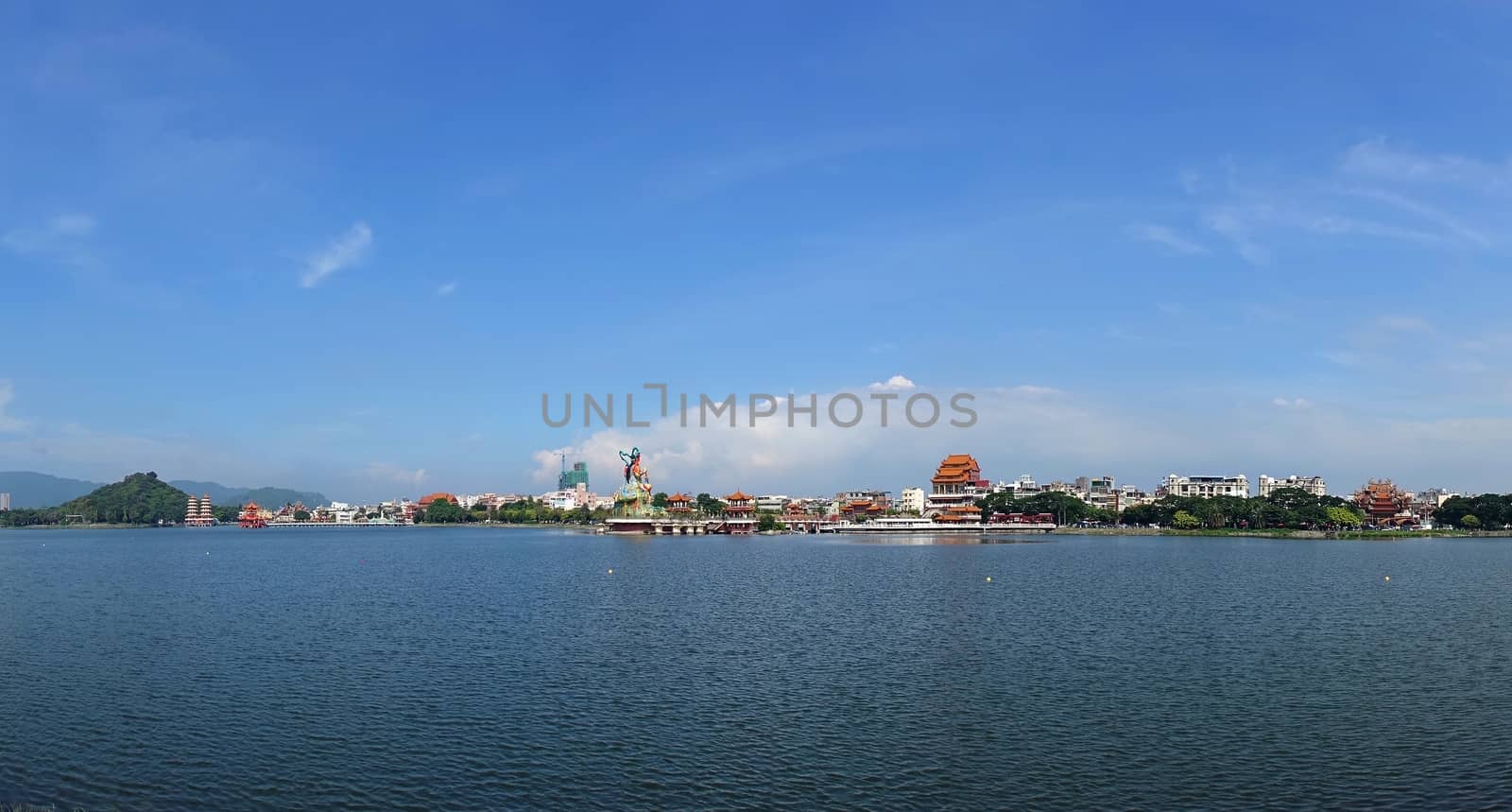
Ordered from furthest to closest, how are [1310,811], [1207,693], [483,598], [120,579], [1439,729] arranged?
[120,579] < [483,598] < [1207,693] < [1439,729] < [1310,811]

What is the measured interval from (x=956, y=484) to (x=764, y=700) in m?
161

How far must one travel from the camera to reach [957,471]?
181 metres

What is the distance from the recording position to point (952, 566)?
72000 mm

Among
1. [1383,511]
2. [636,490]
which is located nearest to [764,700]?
[636,490]

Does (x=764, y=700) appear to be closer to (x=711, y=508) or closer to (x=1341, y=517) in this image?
(x=1341, y=517)

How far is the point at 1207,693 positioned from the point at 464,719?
19014 millimetres

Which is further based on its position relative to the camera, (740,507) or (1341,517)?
(740,507)

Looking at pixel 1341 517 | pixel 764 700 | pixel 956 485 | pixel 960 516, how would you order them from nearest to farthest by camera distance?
pixel 764 700, pixel 1341 517, pixel 960 516, pixel 956 485

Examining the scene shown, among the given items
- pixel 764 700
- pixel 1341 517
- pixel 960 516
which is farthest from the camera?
pixel 960 516

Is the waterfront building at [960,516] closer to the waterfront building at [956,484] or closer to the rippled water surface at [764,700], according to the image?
the waterfront building at [956,484]

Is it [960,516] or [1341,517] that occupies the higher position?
[960,516]

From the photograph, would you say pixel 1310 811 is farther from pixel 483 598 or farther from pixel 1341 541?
pixel 1341 541

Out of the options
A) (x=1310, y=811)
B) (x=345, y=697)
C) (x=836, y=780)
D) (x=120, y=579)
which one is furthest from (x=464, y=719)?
(x=120, y=579)

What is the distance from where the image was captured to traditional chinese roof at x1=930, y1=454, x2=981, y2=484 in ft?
593
